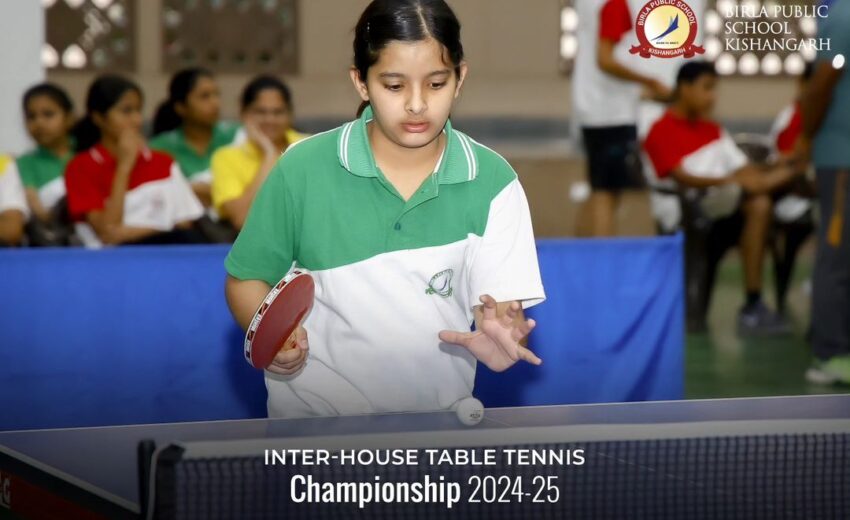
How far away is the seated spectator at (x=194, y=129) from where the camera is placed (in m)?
6.38

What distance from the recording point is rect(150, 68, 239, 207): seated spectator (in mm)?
6375

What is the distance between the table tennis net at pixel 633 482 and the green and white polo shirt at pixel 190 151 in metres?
4.35

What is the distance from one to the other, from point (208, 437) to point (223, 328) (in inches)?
77.5

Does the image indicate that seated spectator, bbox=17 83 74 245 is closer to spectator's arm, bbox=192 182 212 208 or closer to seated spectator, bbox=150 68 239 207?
seated spectator, bbox=150 68 239 207

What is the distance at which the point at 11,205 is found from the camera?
5.65 metres

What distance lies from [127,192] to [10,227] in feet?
1.69

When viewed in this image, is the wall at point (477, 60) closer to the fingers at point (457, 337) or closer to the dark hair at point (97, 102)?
the dark hair at point (97, 102)

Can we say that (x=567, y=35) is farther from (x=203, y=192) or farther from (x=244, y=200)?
(x=244, y=200)

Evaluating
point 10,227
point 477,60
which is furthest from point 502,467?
point 477,60

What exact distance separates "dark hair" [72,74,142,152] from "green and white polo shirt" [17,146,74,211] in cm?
14

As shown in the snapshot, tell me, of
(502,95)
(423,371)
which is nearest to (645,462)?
(423,371)

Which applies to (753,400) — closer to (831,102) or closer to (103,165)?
(831,102)

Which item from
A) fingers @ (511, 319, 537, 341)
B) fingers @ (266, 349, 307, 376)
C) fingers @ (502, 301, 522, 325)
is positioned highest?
fingers @ (502, 301, 522, 325)

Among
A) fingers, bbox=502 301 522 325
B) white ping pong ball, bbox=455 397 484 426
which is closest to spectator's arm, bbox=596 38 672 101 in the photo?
fingers, bbox=502 301 522 325
